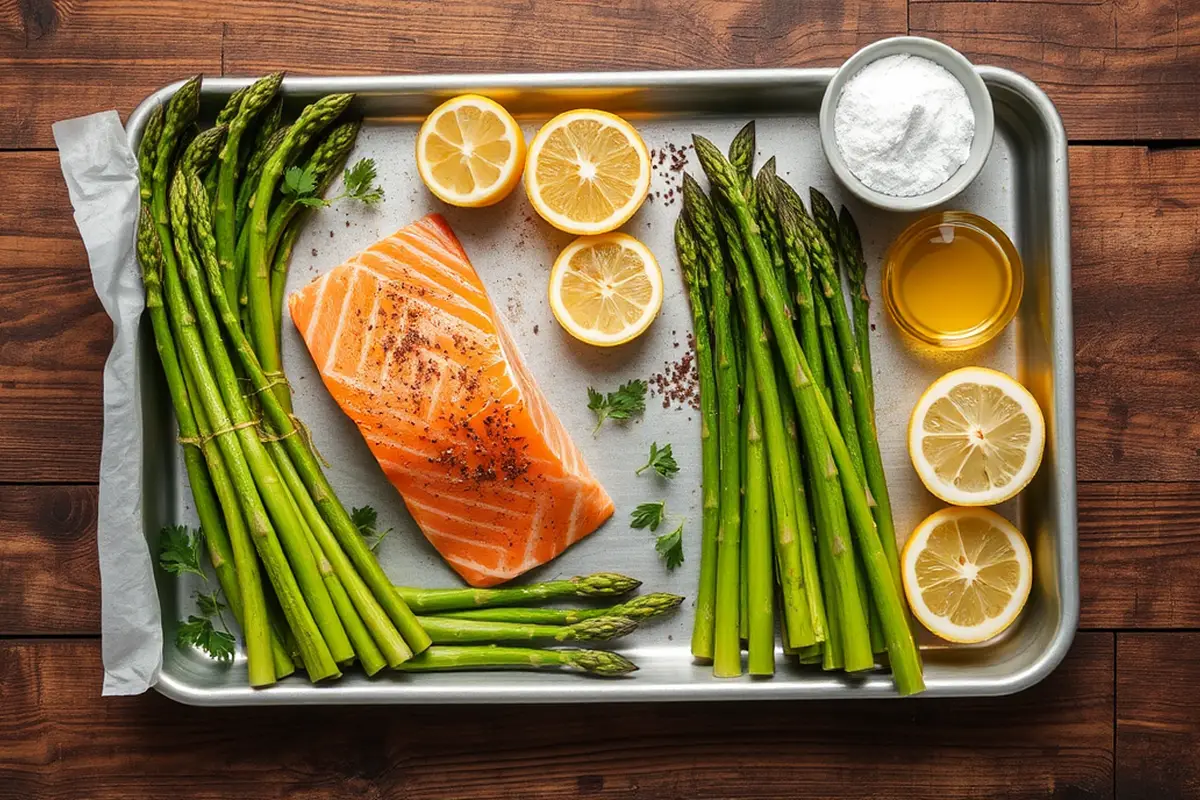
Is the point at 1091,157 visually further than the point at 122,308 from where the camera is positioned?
Yes

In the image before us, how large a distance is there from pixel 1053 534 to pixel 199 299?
253cm

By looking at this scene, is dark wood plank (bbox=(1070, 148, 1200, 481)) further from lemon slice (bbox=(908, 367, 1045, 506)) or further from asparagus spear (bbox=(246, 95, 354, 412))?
asparagus spear (bbox=(246, 95, 354, 412))

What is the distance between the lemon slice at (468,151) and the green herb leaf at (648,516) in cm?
101

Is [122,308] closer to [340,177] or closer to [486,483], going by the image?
[340,177]

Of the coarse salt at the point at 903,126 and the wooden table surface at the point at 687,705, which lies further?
the wooden table surface at the point at 687,705

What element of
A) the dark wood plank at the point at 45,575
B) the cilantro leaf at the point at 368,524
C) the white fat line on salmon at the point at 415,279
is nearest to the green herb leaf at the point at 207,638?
the dark wood plank at the point at 45,575

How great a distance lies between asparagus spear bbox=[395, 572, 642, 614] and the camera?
107 inches

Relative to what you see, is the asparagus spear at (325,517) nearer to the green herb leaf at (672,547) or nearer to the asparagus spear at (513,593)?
the asparagus spear at (513,593)

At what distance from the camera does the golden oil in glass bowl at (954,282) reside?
8.86 ft

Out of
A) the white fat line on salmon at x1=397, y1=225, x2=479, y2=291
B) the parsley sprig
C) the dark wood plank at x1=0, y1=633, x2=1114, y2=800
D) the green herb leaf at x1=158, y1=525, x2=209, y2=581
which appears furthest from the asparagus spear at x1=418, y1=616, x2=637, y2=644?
the parsley sprig

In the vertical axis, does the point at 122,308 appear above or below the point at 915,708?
above

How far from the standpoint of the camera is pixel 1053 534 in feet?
8.75

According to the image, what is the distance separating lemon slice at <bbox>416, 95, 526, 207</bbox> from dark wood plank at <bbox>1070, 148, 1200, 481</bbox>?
69.1 inches

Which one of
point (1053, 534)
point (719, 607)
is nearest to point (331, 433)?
point (719, 607)
